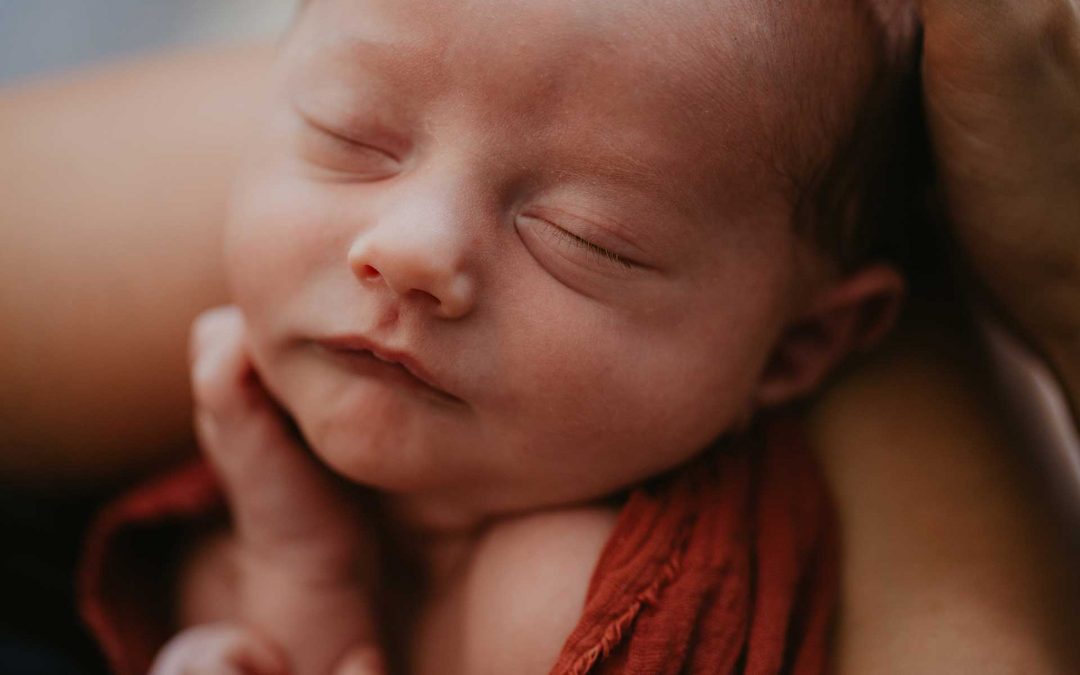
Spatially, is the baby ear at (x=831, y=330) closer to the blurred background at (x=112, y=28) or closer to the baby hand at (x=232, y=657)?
the baby hand at (x=232, y=657)

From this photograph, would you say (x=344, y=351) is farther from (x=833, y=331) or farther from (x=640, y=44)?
(x=833, y=331)

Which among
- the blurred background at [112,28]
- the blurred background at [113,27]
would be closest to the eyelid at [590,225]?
the blurred background at [112,28]

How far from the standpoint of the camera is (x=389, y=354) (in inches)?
31.1

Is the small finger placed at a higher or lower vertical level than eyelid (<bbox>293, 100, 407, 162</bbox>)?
lower

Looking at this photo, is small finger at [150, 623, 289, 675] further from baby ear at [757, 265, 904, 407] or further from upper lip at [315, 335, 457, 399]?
baby ear at [757, 265, 904, 407]

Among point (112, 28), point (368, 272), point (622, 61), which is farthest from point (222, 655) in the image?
point (112, 28)

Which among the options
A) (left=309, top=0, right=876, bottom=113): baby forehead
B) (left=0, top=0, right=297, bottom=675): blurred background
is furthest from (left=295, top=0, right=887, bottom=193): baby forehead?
(left=0, top=0, right=297, bottom=675): blurred background

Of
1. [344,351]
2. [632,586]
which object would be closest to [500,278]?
[344,351]

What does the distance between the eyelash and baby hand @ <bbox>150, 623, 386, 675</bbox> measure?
42cm

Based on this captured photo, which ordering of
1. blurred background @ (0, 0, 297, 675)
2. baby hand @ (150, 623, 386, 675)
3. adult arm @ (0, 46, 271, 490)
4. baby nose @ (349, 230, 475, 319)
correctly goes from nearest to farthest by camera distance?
baby nose @ (349, 230, 475, 319), baby hand @ (150, 623, 386, 675), adult arm @ (0, 46, 271, 490), blurred background @ (0, 0, 297, 675)

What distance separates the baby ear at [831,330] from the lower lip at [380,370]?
327 mm

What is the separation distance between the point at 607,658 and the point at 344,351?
12.4 inches

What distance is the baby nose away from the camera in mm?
732

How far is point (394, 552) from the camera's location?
1056mm
